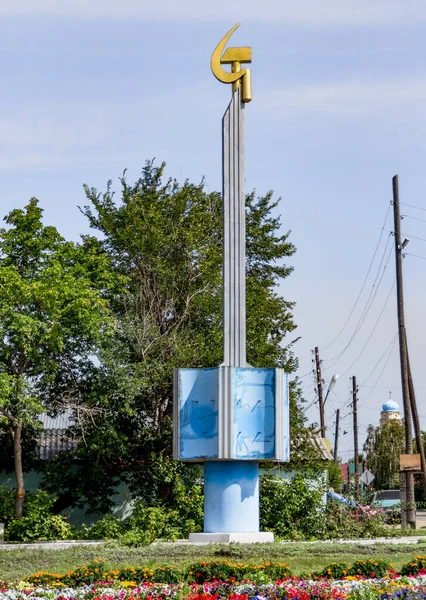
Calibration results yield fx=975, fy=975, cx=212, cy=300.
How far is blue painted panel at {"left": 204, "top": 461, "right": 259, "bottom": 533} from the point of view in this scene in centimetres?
2162

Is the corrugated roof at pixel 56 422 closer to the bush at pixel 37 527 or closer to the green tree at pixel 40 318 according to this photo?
the green tree at pixel 40 318

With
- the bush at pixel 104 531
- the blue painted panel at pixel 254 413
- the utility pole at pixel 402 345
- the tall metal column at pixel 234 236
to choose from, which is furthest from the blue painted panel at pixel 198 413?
the utility pole at pixel 402 345

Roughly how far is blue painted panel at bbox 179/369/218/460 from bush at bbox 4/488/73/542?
6024 mm

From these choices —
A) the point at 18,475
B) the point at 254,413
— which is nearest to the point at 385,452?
the point at 18,475

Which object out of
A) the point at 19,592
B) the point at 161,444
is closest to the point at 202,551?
the point at 19,592

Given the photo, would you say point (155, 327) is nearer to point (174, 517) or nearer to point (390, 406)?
point (174, 517)

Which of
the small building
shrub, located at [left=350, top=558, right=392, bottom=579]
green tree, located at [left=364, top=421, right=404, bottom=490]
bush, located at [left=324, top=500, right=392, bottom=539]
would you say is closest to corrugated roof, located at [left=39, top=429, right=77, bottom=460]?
bush, located at [left=324, top=500, right=392, bottom=539]

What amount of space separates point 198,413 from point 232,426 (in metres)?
0.86

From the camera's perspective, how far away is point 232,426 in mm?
21562

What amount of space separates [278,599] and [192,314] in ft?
59.7

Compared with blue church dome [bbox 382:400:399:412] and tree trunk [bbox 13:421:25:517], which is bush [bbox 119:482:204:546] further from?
blue church dome [bbox 382:400:399:412]

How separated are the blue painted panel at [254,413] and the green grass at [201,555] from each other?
9.20 ft

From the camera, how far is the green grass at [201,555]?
55.5 feet

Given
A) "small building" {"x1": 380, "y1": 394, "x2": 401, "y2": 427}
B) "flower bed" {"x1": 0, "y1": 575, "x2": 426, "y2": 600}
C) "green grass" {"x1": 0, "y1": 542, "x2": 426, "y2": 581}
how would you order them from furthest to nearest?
"small building" {"x1": 380, "y1": 394, "x2": 401, "y2": 427}
"green grass" {"x1": 0, "y1": 542, "x2": 426, "y2": 581}
"flower bed" {"x1": 0, "y1": 575, "x2": 426, "y2": 600}
